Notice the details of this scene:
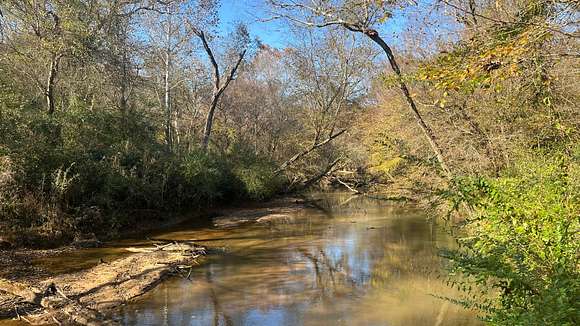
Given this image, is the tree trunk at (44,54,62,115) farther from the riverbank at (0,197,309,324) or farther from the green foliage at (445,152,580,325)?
the green foliage at (445,152,580,325)

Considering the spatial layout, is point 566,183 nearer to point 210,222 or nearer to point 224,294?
point 224,294

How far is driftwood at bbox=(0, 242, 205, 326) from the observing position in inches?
266

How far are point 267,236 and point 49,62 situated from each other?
9.04 metres

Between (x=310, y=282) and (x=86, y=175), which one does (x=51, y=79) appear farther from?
(x=310, y=282)

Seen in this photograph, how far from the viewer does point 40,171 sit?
12.2 metres

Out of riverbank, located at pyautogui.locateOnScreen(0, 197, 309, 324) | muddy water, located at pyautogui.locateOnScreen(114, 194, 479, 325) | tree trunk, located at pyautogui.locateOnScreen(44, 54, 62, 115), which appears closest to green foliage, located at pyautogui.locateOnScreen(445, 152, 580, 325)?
muddy water, located at pyautogui.locateOnScreen(114, 194, 479, 325)

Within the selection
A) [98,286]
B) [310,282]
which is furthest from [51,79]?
[310,282]

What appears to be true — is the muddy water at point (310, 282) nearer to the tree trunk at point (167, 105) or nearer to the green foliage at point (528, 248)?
the green foliage at point (528, 248)

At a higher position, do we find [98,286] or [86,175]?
[86,175]

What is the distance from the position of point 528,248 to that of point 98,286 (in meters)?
7.16

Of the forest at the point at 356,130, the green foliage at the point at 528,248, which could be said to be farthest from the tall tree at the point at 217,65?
the green foliage at the point at 528,248

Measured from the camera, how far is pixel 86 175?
13320mm

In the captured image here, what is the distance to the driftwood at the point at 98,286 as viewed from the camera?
6754mm

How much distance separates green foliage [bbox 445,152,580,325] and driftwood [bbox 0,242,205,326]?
5177 mm
